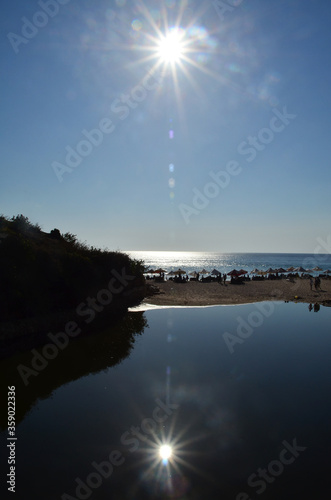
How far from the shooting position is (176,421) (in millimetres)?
7531

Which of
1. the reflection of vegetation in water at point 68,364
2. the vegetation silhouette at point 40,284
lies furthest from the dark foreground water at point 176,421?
the vegetation silhouette at point 40,284

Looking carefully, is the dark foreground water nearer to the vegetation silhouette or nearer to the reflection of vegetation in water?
the reflection of vegetation in water

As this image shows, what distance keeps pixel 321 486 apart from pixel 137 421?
14.0 feet

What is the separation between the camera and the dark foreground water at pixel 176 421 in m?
5.49

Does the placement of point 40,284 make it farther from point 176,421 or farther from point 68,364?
point 176,421

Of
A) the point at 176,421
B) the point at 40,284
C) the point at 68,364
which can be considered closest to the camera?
the point at 176,421

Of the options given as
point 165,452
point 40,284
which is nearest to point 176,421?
point 165,452

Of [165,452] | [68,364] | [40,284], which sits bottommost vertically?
[68,364]

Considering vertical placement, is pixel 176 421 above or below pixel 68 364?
above

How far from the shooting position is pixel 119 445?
6.54 metres

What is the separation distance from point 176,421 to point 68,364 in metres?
6.08

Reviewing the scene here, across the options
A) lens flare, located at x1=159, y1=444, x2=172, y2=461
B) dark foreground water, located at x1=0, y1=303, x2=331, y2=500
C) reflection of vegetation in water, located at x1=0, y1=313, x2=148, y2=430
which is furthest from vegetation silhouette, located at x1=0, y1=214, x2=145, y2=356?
lens flare, located at x1=159, y1=444, x2=172, y2=461

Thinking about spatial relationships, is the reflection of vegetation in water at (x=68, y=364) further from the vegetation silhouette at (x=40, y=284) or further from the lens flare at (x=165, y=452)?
the lens flare at (x=165, y=452)

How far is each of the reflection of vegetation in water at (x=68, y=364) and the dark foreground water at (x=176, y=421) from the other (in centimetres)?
7
